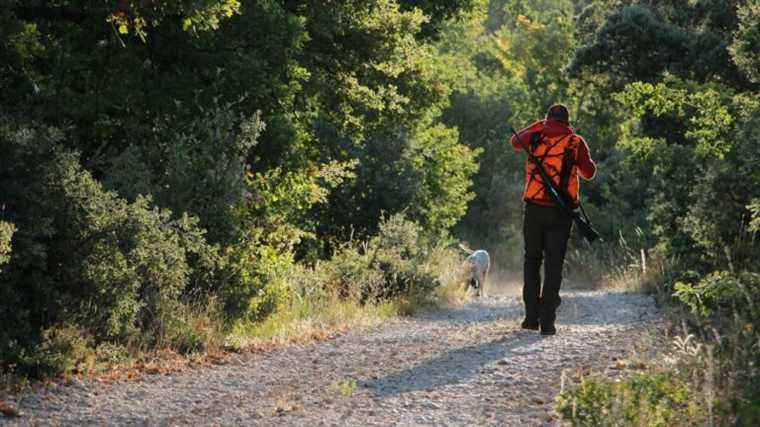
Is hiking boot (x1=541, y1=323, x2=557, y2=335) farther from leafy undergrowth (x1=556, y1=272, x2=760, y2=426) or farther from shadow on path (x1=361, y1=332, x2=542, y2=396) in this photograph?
leafy undergrowth (x1=556, y1=272, x2=760, y2=426)

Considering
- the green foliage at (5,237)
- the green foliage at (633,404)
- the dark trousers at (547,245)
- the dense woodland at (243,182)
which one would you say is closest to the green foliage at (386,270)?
the dense woodland at (243,182)

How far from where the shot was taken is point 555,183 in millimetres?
11016

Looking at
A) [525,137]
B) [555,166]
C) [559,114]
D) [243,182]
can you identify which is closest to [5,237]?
[243,182]

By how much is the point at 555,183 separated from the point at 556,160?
0.80ft

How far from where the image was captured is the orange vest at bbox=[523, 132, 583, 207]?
11.0 metres

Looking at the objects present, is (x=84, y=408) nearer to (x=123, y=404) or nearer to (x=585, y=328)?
(x=123, y=404)

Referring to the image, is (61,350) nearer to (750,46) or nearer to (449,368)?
(449,368)

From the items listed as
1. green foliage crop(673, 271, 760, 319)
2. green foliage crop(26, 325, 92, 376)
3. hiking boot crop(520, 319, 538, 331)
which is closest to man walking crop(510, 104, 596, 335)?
hiking boot crop(520, 319, 538, 331)

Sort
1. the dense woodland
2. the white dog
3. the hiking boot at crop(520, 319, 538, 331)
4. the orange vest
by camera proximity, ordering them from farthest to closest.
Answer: the white dog → the hiking boot at crop(520, 319, 538, 331) → the orange vest → the dense woodland

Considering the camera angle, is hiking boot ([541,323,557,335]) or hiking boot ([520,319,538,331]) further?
hiking boot ([520,319,538,331])

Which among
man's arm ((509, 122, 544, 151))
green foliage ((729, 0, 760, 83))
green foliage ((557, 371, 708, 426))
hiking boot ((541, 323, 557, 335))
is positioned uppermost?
green foliage ((729, 0, 760, 83))

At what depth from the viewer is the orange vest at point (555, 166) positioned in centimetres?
1104

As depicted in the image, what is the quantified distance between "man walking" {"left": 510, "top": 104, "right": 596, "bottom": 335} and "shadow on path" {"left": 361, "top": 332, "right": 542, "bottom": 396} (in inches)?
22.4

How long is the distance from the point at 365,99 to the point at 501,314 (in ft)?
12.6
